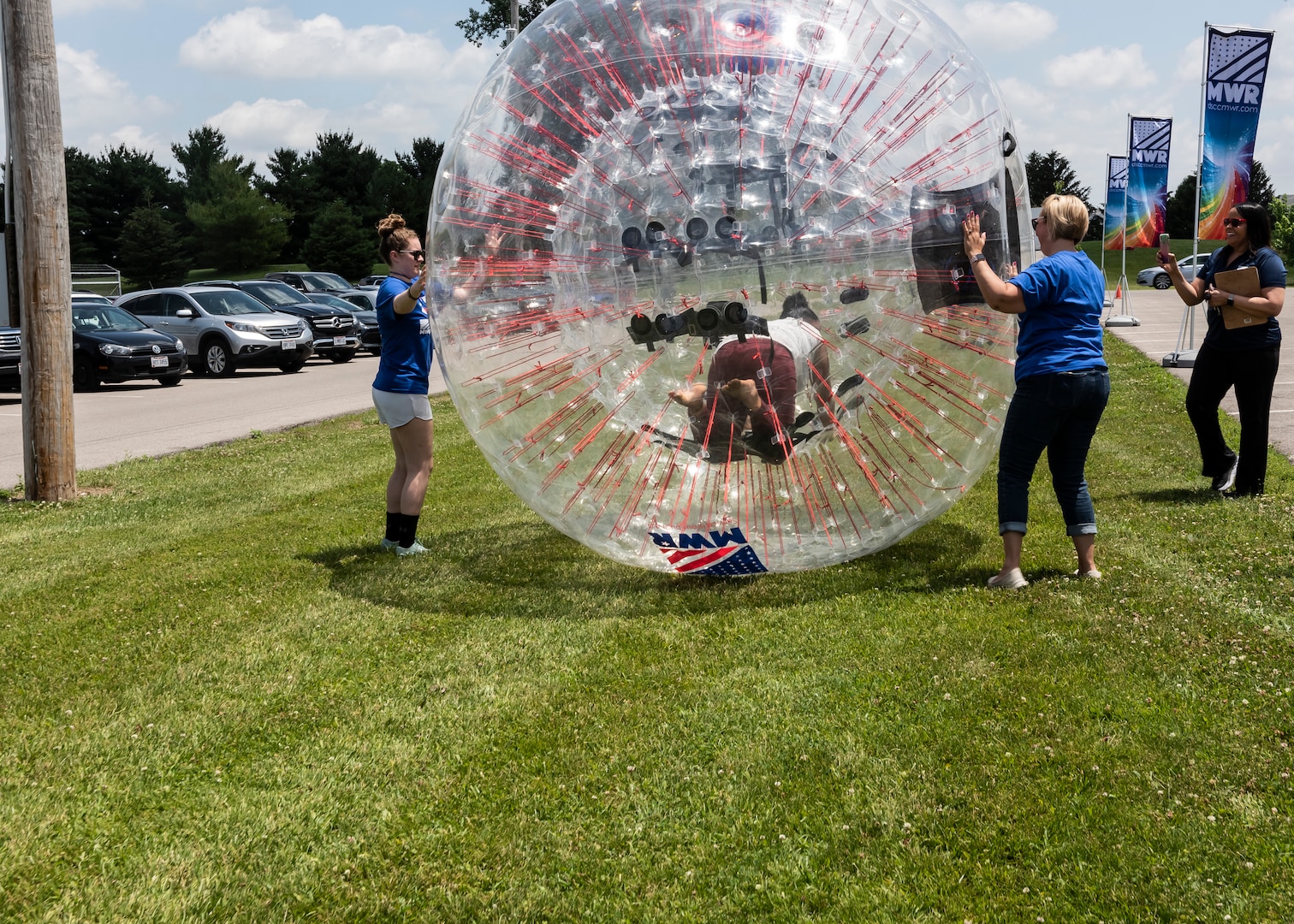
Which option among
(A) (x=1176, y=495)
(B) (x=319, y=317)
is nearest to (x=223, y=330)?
(B) (x=319, y=317)

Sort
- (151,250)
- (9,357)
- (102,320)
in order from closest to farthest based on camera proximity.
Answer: (9,357)
(102,320)
(151,250)

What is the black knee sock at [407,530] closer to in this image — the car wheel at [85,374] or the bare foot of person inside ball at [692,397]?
the bare foot of person inside ball at [692,397]

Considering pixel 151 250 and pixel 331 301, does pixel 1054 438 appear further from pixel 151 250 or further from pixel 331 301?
pixel 151 250

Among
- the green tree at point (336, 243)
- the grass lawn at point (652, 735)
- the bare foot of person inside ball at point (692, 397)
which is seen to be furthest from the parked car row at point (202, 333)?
→ the green tree at point (336, 243)

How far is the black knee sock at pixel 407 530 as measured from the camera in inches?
249

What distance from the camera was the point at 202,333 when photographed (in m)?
20.7

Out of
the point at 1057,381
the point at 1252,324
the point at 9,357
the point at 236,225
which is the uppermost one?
the point at 236,225

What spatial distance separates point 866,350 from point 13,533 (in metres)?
5.97

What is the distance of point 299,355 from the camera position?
21.0 meters

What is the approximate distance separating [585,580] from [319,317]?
63.1 ft

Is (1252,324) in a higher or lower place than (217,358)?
higher

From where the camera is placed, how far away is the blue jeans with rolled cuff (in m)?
5.09

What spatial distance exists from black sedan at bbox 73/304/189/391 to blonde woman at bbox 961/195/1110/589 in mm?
16021

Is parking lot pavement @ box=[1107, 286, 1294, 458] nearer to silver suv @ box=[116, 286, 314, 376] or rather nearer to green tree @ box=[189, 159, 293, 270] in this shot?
silver suv @ box=[116, 286, 314, 376]
